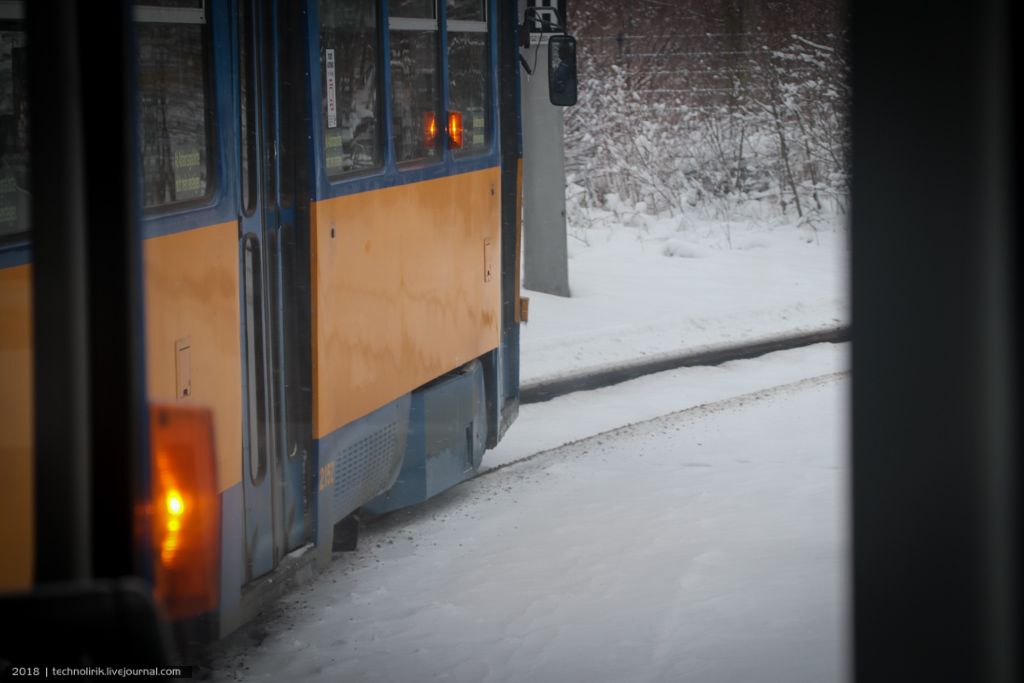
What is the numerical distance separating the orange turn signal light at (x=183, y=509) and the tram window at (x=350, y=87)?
1537mm

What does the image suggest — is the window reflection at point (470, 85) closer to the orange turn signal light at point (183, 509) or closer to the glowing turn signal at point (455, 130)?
the glowing turn signal at point (455, 130)

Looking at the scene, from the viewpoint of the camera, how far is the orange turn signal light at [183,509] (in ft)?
11.3

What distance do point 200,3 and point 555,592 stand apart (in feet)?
7.72

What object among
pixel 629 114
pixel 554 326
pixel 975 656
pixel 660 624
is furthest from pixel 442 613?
pixel 629 114

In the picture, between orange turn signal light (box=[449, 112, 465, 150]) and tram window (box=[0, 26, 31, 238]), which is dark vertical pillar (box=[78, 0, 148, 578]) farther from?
orange turn signal light (box=[449, 112, 465, 150])

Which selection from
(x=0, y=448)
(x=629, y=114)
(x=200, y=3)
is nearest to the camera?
(x=0, y=448)

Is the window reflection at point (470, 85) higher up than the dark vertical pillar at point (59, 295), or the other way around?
the window reflection at point (470, 85)

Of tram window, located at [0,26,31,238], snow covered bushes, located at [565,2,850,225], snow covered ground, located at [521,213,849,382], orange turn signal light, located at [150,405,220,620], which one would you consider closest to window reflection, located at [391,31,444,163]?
orange turn signal light, located at [150,405,220,620]

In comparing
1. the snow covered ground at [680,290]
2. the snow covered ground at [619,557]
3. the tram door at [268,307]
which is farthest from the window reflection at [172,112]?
the snow covered ground at [680,290]

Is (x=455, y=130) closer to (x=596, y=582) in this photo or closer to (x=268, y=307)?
(x=268, y=307)

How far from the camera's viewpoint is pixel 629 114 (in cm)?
2073

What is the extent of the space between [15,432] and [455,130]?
3.58 meters

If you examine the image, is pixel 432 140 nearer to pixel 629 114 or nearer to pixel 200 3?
pixel 200 3

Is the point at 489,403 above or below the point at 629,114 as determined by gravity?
below
